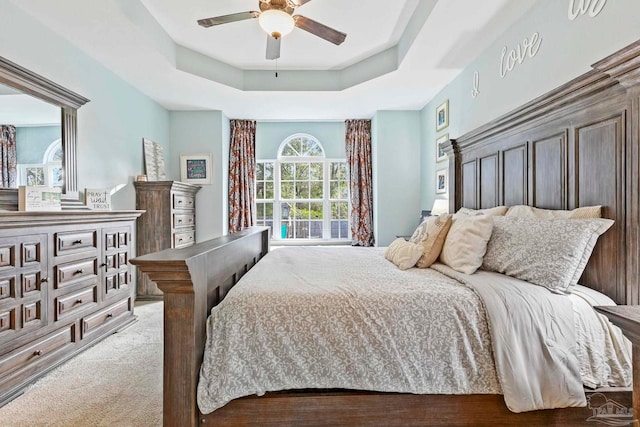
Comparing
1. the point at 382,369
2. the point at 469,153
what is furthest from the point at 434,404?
the point at 469,153

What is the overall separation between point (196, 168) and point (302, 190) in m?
1.75

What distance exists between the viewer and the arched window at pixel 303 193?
220 inches

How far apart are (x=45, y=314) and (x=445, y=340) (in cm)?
251

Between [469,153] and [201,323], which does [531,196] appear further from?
[201,323]

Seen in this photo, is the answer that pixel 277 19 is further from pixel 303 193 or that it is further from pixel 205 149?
pixel 303 193

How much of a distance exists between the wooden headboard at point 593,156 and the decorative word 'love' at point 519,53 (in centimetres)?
50

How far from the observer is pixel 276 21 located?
214 centimetres

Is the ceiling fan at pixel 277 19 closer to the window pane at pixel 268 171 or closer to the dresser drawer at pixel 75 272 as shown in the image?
the dresser drawer at pixel 75 272

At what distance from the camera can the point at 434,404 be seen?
4.43ft

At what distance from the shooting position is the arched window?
559 cm

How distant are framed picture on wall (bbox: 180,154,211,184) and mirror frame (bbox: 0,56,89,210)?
1.97 meters

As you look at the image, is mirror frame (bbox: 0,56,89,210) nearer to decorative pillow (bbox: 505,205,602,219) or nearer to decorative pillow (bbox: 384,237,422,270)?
decorative pillow (bbox: 384,237,422,270)

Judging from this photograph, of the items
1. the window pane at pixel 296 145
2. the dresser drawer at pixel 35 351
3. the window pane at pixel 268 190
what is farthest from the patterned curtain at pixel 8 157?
the window pane at pixel 296 145

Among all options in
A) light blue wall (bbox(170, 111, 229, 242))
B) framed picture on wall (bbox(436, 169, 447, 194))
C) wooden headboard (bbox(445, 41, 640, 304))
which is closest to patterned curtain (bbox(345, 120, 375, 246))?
framed picture on wall (bbox(436, 169, 447, 194))
